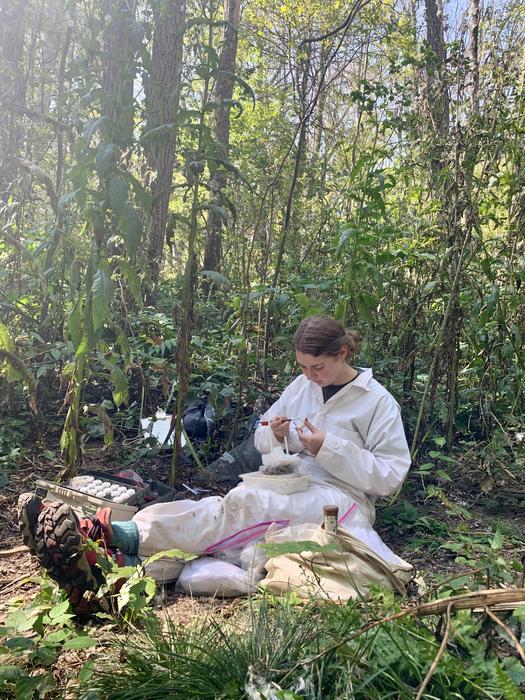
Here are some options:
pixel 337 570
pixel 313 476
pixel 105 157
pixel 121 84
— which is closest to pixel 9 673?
pixel 337 570

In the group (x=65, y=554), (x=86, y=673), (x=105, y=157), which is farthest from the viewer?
(x=105, y=157)

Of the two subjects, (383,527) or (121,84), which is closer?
(121,84)

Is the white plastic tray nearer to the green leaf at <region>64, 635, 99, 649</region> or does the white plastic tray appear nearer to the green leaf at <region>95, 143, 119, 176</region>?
the green leaf at <region>64, 635, 99, 649</region>

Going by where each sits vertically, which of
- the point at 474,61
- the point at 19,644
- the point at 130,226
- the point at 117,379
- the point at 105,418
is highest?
the point at 474,61

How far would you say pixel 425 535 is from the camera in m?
3.12

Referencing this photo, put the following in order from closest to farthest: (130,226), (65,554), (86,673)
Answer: (86,673) < (65,554) < (130,226)

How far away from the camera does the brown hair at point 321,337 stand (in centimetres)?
294

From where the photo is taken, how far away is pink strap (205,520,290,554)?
9.04ft

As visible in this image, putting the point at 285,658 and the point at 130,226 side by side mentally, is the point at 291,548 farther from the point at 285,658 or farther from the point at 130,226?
the point at 130,226

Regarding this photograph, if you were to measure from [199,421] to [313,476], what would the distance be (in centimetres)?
123

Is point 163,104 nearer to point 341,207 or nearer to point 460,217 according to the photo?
point 460,217

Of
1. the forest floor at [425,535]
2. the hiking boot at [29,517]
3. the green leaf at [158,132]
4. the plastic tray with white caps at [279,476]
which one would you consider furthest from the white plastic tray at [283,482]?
the green leaf at [158,132]

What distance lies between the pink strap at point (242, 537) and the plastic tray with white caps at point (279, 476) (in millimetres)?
165

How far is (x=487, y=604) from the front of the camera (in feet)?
4.47
